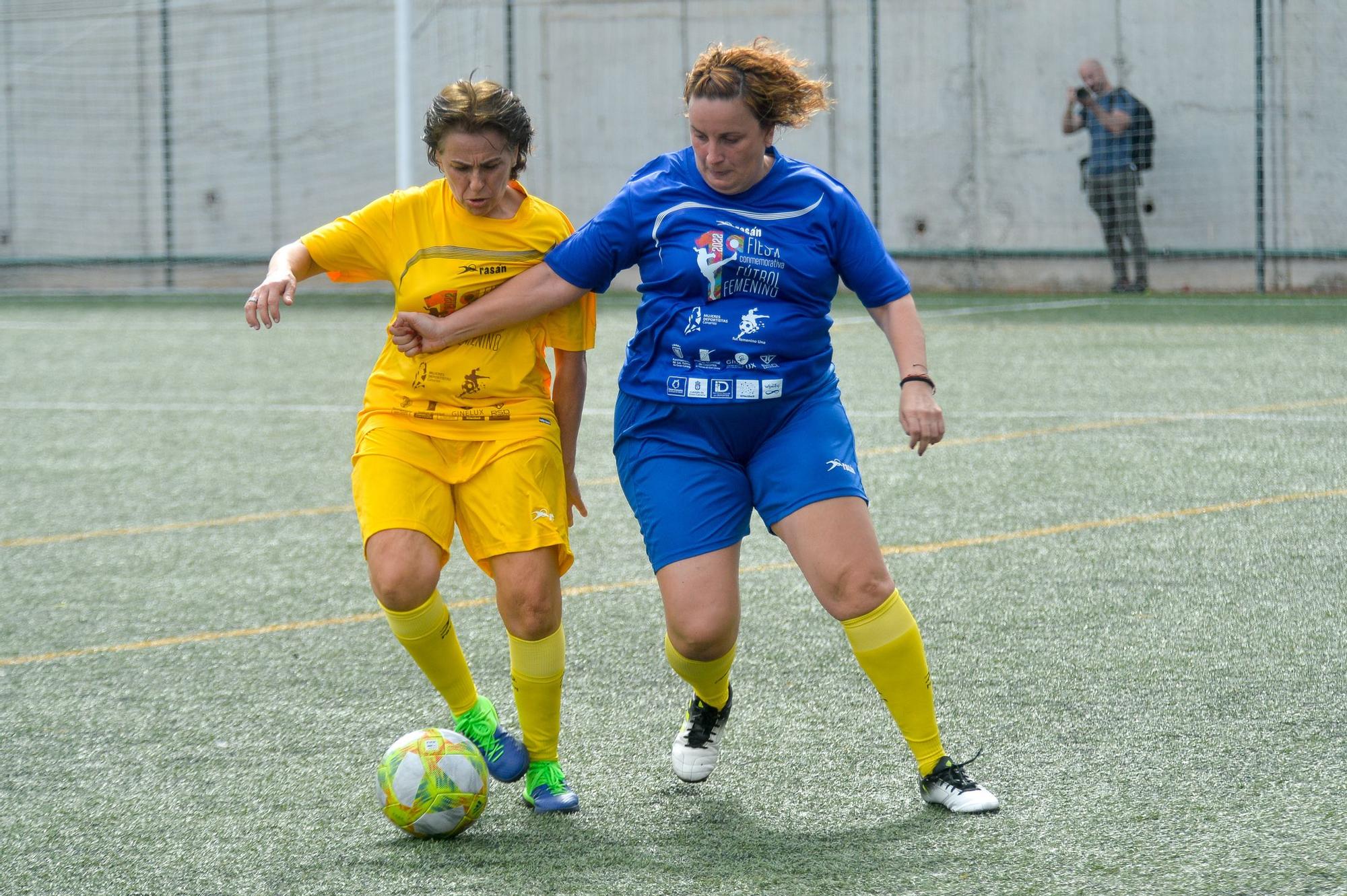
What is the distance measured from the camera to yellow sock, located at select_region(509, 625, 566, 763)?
3.64 m

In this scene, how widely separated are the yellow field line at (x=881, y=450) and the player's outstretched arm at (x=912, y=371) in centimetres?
374

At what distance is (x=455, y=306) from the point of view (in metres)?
3.75

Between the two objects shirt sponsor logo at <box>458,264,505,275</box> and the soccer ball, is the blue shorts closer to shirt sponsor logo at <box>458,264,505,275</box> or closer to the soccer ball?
shirt sponsor logo at <box>458,264,505,275</box>

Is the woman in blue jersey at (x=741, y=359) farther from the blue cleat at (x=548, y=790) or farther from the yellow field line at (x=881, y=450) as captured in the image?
the yellow field line at (x=881, y=450)

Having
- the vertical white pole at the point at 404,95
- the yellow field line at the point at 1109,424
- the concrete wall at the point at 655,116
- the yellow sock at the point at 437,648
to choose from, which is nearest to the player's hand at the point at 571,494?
the yellow sock at the point at 437,648

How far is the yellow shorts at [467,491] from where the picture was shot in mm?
3592

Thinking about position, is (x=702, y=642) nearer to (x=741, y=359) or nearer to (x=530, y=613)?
(x=530, y=613)

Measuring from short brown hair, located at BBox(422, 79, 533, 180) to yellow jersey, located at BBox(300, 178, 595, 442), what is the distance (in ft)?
0.61

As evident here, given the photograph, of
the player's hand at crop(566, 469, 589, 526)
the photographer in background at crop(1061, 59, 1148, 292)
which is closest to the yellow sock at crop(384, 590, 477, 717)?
the player's hand at crop(566, 469, 589, 526)

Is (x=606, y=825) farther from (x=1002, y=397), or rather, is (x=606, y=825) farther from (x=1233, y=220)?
(x=1233, y=220)

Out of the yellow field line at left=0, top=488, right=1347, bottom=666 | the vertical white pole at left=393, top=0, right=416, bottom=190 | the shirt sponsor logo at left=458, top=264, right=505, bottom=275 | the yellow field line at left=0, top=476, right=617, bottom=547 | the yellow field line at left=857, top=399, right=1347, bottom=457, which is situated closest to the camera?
the shirt sponsor logo at left=458, top=264, right=505, bottom=275

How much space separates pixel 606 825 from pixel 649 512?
72 cm

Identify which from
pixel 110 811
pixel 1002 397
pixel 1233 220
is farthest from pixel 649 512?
pixel 1233 220

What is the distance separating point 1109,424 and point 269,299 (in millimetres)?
5963
